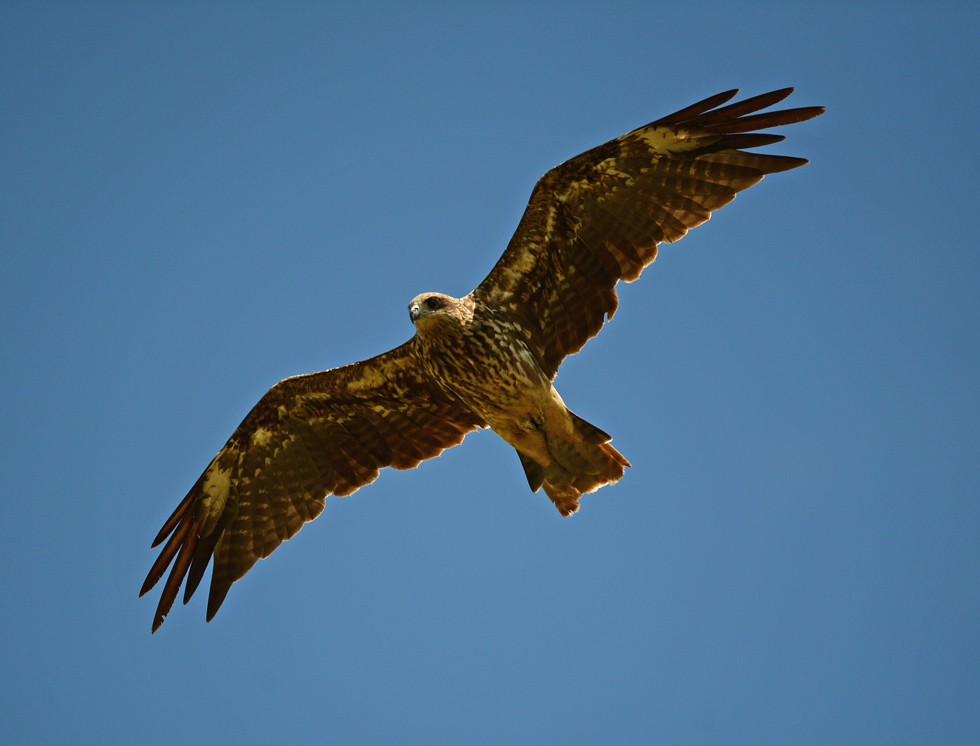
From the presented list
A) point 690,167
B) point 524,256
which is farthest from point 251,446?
point 690,167

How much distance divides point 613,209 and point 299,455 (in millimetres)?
4156

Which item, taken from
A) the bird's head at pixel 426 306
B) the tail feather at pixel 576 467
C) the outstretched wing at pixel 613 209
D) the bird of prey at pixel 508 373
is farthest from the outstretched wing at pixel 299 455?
the outstretched wing at pixel 613 209

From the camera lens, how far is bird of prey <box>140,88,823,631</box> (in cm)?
783

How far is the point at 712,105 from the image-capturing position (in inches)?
295

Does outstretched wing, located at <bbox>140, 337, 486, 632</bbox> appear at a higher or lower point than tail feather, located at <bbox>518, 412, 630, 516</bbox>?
Answer: higher

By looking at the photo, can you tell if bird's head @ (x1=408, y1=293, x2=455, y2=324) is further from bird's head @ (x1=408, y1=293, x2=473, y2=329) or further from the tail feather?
the tail feather

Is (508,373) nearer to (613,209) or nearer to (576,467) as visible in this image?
(576,467)

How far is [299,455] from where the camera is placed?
30.8 feet

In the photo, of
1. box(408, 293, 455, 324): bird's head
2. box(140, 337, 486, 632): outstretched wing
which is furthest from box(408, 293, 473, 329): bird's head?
box(140, 337, 486, 632): outstretched wing

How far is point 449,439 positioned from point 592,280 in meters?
2.32

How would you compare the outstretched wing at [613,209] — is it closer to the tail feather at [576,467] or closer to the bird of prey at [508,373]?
the bird of prey at [508,373]

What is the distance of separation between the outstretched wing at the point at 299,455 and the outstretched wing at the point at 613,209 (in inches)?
58.0

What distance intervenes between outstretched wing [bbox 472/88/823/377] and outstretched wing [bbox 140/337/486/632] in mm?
1473

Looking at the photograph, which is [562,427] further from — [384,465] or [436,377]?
[384,465]
